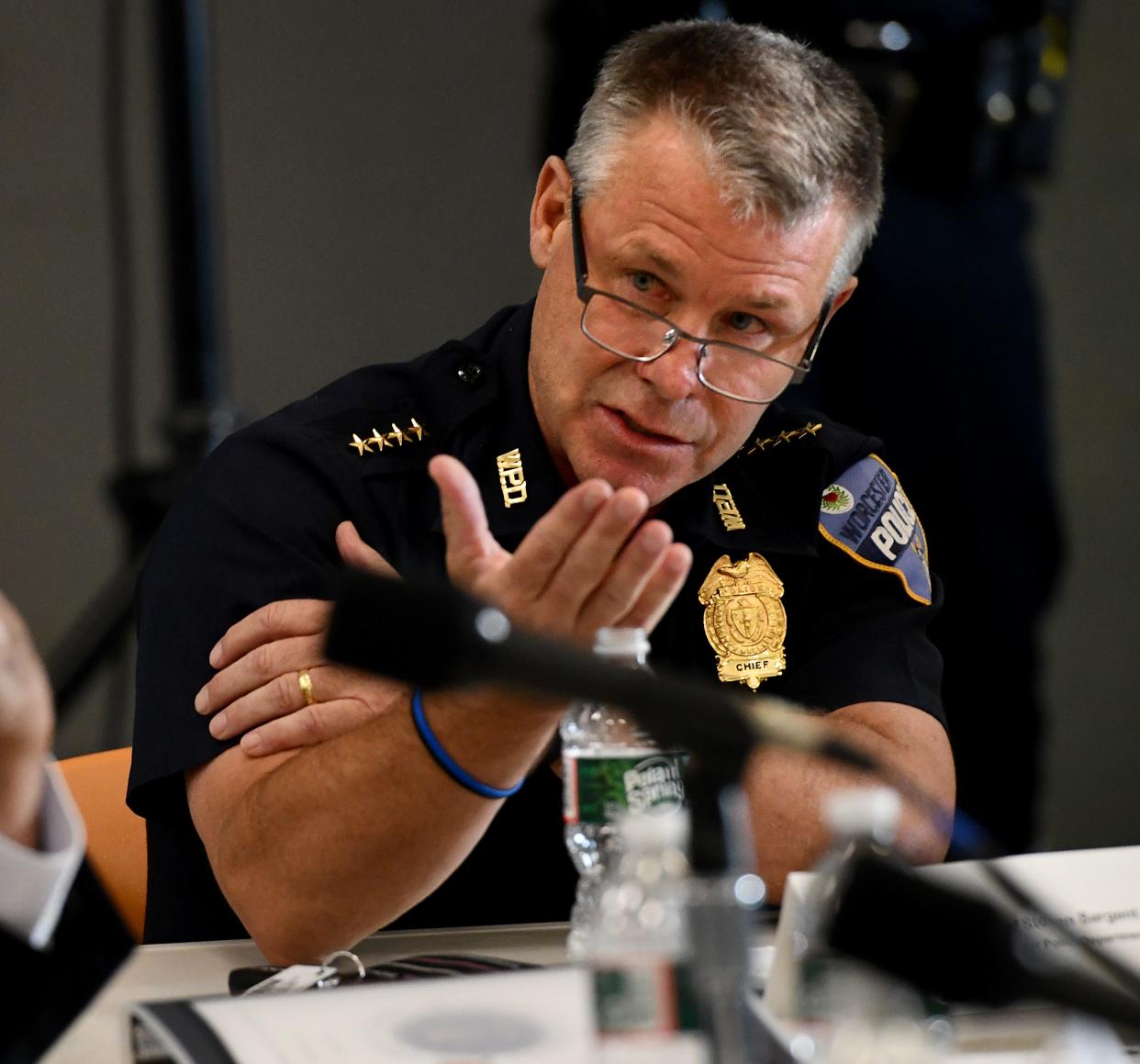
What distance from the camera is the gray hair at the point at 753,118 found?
1.54m

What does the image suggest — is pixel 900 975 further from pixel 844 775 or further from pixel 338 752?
pixel 844 775

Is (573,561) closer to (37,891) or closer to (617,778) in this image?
(617,778)

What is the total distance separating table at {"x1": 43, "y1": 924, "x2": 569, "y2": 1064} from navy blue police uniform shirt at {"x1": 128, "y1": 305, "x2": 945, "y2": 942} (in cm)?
16

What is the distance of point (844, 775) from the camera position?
4.87ft

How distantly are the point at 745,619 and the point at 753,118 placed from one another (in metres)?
0.48

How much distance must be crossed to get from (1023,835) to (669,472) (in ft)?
5.70

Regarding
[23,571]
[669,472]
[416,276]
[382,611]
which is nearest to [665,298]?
[669,472]

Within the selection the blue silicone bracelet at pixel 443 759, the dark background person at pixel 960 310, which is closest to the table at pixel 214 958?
the blue silicone bracelet at pixel 443 759

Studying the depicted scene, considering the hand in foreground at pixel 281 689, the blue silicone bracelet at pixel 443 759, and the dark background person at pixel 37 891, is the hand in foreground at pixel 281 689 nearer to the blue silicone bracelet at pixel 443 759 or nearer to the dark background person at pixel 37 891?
the blue silicone bracelet at pixel 443 759

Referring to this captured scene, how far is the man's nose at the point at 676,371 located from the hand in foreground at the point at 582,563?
1.41 ft

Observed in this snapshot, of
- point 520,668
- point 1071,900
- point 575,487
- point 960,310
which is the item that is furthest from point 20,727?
point 960,310

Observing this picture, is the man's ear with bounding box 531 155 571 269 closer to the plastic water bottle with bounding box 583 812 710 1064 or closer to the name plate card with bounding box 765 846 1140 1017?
the name plate card with bounding box 765 846 1140 1017

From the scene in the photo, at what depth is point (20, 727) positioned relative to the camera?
2.61ft

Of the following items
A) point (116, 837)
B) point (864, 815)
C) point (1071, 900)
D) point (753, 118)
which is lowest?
point (116, 837)
